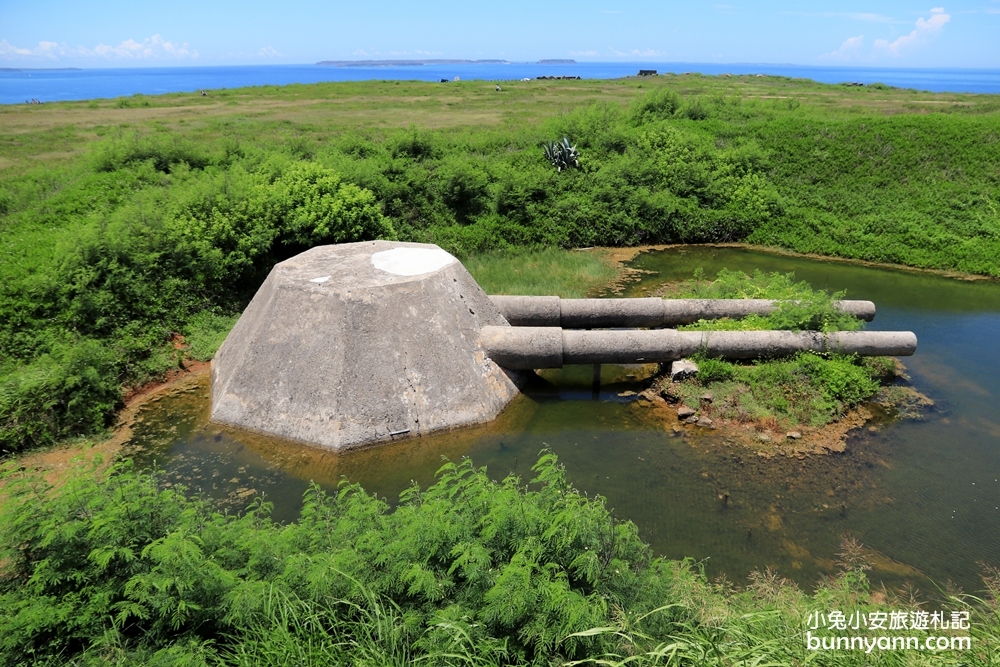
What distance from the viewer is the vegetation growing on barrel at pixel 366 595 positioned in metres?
4.31

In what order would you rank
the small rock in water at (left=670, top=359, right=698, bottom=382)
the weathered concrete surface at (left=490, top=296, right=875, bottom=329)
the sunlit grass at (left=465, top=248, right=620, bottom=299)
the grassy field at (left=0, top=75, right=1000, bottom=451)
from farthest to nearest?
the sunlit grass at (left=465, top=248, right=620, bottom=299) < the weathered concrete surface at (left=490, top=296, right=875, bottom=329) < the grassy field at (left=0, top=75, right=1000, bottom=451) < the small rock in water at (left=670, top=359, right=698, bottom=382)

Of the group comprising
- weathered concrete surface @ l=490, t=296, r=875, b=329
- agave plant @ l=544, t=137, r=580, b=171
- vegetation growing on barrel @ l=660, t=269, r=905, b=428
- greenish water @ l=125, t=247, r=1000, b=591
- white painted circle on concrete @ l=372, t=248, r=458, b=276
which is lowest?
greenish water @ l=125, t=247, r=1000, b=591

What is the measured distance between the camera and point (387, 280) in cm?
1184

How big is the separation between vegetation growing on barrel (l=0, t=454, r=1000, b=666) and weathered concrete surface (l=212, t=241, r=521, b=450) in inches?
187

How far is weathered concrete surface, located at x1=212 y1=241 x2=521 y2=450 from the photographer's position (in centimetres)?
1069

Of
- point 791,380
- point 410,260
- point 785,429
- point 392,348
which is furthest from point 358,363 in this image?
point 791,380

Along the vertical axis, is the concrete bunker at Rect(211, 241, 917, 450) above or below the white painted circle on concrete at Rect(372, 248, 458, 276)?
below

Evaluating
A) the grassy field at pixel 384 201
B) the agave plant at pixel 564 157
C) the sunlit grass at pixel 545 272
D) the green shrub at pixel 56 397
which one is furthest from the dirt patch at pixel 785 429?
the agave plant at pixel 564 157

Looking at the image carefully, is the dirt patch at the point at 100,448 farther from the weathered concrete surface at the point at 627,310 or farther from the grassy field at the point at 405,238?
the weathered concrete surface at the point at 627,310

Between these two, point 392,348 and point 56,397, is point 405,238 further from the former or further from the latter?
point 56,397

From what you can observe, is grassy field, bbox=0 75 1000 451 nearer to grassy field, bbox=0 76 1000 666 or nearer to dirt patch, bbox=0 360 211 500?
grassy field, bbox=0 76 1000 666

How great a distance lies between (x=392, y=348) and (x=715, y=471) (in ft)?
21.3

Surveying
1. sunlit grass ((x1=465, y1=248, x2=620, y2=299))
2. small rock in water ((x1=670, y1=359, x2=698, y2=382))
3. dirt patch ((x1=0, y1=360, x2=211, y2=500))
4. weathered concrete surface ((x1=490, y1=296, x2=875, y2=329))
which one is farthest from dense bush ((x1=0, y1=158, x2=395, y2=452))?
small rock in water ((x1=670, y1=359, x2=698, y2=382))

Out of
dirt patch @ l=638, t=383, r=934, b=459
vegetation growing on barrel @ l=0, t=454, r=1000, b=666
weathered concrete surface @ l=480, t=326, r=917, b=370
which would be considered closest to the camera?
vegetation growing on barrel @ l=0, t=454, r=1000, b=666
